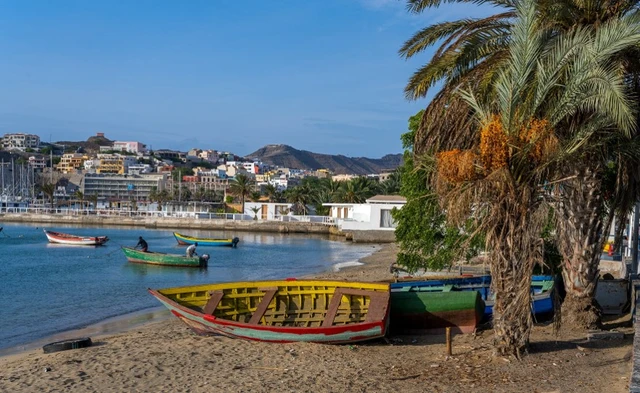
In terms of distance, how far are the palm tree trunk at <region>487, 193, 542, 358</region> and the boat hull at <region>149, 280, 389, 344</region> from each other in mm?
2745

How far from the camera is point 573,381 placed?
10.4 meters

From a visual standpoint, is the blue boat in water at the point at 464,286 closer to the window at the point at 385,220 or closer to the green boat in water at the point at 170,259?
the green boat in water at the point at 170,259

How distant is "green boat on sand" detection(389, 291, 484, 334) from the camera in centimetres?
1459

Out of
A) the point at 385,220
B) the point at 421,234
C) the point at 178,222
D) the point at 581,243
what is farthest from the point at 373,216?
the point at 581,243

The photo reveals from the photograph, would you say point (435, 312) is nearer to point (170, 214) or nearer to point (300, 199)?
point (300, 199)

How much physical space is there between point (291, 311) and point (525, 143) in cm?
696

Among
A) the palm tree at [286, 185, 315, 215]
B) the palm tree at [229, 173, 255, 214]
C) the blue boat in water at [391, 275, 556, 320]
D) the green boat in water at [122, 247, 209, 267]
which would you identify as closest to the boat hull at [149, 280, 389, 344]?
the blue boat in water at [391, 275, 556, 320]

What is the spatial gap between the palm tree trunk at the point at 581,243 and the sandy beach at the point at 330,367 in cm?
63

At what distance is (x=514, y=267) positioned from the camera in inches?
441

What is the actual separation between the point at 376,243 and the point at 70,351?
50.6 m

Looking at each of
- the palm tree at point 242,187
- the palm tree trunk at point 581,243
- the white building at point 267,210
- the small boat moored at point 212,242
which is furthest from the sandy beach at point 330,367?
the palm tree at point 242,187

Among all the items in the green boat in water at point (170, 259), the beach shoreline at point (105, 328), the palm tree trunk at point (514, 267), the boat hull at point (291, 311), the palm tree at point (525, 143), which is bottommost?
the beach shoreline at point (105, 328)

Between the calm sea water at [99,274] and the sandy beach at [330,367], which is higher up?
the sandy beach at [330,367]

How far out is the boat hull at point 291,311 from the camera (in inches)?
538
